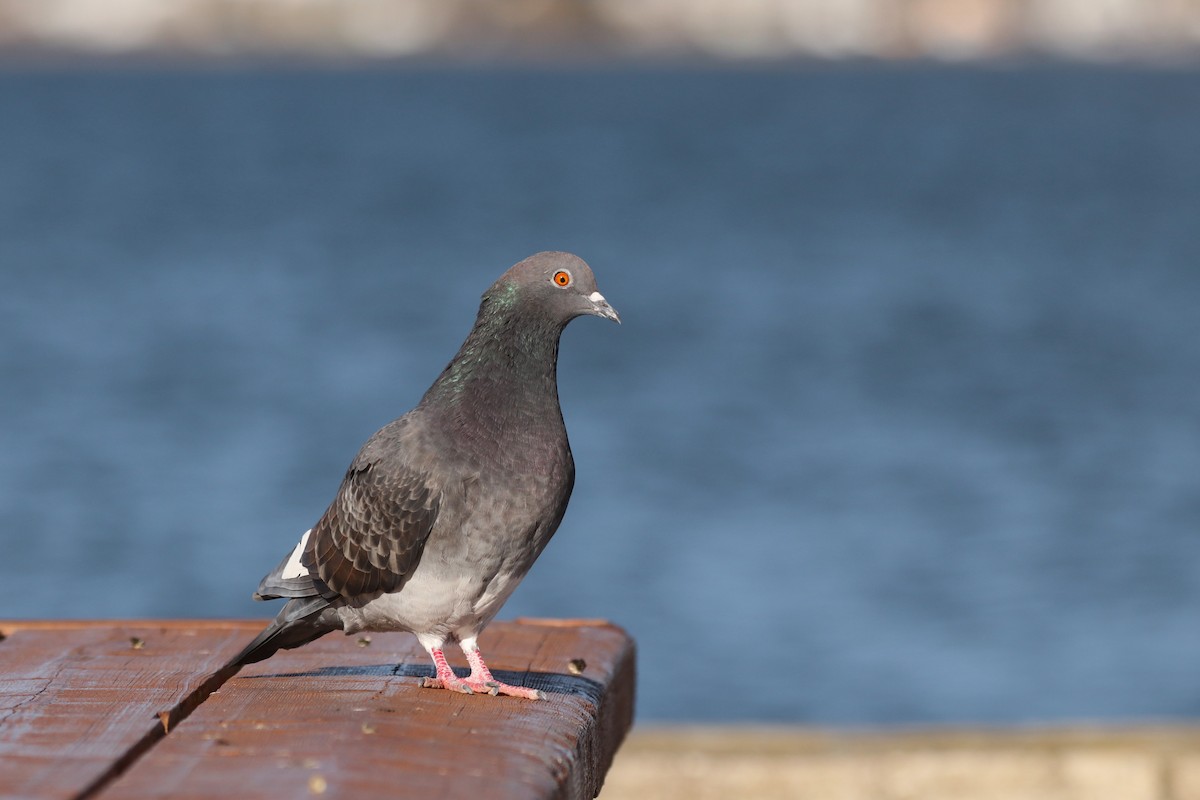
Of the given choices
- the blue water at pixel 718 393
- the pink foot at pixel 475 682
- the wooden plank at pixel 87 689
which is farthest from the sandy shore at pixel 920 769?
the blue water at pixel 718 393

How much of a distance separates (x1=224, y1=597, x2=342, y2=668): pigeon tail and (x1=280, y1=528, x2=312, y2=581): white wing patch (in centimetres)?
7

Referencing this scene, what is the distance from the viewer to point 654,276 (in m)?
43.5

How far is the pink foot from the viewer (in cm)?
400

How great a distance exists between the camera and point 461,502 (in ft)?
13.8

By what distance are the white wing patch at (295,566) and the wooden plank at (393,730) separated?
218 millimetres

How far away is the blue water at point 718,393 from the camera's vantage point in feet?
51.9

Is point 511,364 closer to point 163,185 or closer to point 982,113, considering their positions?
point 163,185

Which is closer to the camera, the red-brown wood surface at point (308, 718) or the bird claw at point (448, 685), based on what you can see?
the red-brown wood surface at point (308, 718)

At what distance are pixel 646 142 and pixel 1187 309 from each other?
1731 inches

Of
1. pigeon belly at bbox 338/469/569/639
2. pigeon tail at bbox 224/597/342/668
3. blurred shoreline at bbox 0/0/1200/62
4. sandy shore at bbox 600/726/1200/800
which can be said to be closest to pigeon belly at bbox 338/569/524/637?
pigeon belly at bbox 338/469/569/639

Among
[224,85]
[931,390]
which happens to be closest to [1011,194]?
[931,390]

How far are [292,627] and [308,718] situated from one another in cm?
72

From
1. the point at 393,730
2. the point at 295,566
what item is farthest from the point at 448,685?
the point at 295,566

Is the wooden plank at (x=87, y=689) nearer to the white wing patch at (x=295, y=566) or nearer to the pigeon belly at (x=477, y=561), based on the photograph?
the white wing patch at (x=295, y=566)
